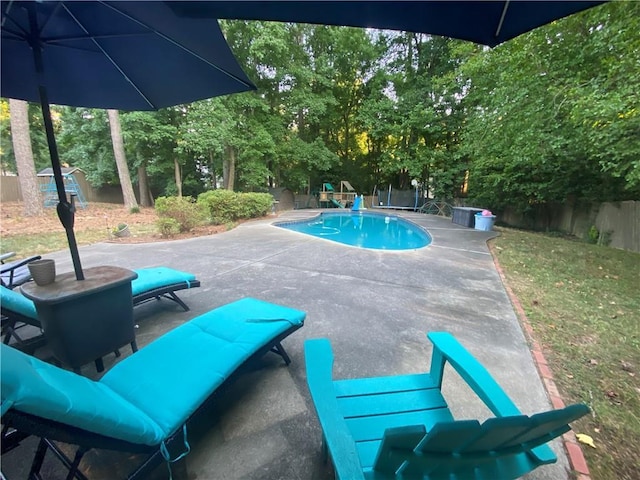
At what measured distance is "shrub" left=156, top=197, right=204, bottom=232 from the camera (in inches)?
295

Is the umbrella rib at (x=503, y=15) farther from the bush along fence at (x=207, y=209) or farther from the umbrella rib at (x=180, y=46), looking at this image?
the bush along fence at (x=207, y=209)

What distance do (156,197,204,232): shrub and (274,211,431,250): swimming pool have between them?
10.1 feet

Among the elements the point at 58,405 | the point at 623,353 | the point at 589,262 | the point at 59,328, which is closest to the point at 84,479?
the point at 58,405

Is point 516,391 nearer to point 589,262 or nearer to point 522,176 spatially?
point 589,262

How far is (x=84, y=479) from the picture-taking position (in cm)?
125

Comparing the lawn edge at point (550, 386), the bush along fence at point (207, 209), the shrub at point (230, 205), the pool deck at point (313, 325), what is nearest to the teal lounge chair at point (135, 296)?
the pool deck at point (313, 325)

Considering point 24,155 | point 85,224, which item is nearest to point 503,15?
point 85,224

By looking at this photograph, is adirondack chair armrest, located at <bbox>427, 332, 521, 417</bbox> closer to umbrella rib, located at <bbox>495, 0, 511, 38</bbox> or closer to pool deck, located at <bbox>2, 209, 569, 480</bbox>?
pool deck, located at <bbox>2, 209, 569, 480</bbox>

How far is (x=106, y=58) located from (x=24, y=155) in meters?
9.62

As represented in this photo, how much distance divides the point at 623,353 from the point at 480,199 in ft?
39.3


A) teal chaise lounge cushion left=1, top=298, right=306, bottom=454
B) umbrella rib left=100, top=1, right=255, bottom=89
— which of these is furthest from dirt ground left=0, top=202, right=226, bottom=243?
teal chaise lounge cushion left=1, top=298, right=306, bottom=454

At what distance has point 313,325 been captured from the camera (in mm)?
2986

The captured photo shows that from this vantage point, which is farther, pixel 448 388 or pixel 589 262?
pixel 589 262

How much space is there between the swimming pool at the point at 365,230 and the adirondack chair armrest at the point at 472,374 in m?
6.49
